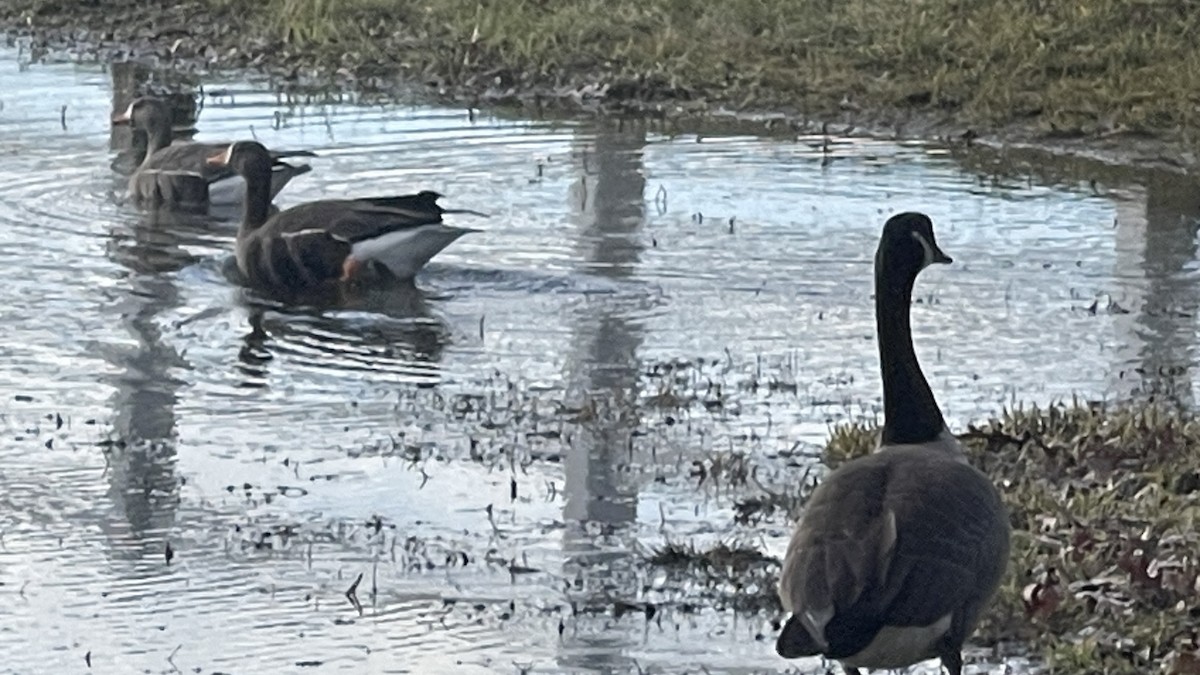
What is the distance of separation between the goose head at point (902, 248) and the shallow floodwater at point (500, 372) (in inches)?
38.9

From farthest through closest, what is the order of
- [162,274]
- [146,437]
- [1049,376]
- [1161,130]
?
[1161,130] < [162,274] < [1049,376] < [146,437]

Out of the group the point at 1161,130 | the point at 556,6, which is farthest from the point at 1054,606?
the point at 556,6

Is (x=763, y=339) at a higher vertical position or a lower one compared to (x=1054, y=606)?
higher

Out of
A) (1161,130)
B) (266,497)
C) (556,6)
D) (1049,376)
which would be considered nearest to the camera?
(266,497)

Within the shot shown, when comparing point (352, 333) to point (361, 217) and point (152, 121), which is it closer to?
point (361, 217)

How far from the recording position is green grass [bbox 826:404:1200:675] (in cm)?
707

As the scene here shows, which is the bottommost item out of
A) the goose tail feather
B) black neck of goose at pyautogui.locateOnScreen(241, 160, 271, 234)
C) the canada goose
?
the goose tail feather

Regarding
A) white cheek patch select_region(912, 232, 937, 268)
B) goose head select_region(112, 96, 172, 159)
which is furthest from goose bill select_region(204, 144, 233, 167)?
white cheek patch select_region(912, 232, 937, 268)

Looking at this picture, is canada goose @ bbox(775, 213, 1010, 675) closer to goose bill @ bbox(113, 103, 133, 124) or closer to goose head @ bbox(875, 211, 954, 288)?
goose head @ bbox(875, 211, 954, 288)

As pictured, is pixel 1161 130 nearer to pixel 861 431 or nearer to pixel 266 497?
pixel 861 431

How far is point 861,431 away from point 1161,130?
7106mm

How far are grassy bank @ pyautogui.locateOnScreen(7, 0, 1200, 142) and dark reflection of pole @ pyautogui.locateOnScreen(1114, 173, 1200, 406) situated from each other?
5.76 ft

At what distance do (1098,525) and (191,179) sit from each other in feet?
24.2

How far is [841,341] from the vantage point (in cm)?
1095
